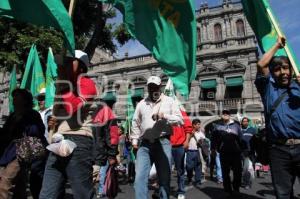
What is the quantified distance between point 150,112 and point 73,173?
1847mm

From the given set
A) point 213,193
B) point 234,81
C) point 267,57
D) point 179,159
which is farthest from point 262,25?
point 234,81

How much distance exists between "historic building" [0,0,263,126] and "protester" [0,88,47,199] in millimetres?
20335

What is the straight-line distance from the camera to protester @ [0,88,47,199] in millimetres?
3950

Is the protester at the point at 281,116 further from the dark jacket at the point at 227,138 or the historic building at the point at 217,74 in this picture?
the historic building at the point at 217,74

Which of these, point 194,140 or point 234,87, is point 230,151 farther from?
point 234,87

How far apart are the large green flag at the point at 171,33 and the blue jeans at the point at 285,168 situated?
53.1 inches

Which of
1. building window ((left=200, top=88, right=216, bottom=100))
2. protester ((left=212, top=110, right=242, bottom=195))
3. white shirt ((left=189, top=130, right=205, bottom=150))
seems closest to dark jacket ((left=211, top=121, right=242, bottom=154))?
protester ((left=212, top=110, right=242, bottom=195))

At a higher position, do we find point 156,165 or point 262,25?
point 262,25

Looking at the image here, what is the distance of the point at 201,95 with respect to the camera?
2767 cm

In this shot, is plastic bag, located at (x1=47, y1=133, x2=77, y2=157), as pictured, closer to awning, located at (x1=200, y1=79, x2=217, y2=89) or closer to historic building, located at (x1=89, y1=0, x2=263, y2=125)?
historic building, located at (x1=89, y1=0, x2=263, y2=125)

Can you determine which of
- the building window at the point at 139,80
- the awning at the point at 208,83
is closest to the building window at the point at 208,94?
the awning at the point at 208,83

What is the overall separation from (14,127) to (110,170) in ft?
4.23

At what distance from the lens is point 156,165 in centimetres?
462

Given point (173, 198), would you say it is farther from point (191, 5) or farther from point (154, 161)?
point (191, 5)
